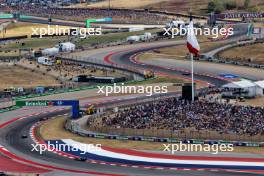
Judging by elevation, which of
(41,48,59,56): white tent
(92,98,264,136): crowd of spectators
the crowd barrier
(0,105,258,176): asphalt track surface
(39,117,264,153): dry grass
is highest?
(41,48,59,56): white tent

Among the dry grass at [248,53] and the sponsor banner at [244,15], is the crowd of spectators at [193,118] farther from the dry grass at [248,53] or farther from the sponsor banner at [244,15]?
the sponsor banner at [244,15]

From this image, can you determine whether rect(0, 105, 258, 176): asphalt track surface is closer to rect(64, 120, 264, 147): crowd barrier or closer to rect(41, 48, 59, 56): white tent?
rect(64, 120, 264, 147): crowd barrier

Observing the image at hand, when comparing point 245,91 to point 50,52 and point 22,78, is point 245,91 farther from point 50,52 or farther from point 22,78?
point 50,52

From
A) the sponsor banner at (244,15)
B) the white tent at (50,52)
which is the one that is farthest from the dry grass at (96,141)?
the sponsor banner at (244,15)

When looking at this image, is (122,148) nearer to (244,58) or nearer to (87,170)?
(87,170)

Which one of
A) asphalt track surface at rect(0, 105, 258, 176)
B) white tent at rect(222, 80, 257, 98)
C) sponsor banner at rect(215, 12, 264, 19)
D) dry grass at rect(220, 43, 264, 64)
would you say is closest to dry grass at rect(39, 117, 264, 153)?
asphalt track surface at rect(0, 105, 258, 176)

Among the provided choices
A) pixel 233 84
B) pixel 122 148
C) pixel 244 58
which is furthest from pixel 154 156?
pixel 244 58
